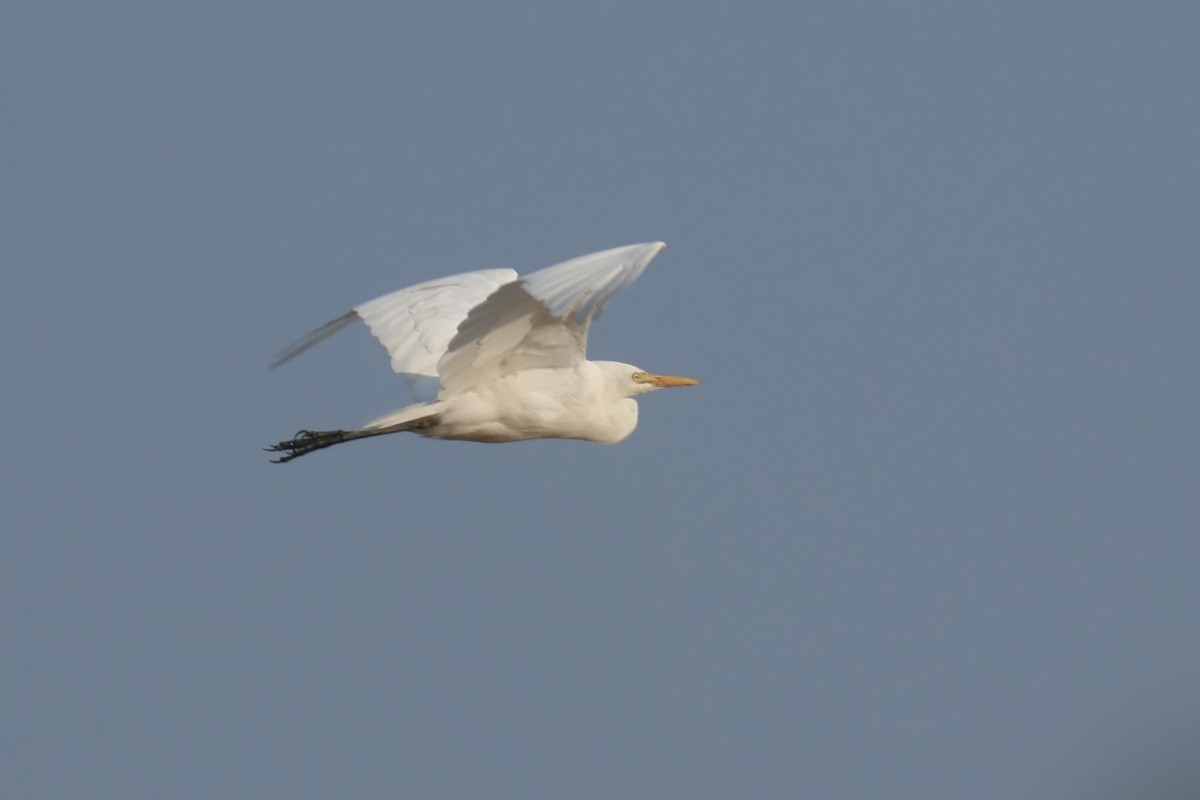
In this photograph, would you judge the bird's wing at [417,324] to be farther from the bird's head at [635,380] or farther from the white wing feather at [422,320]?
the bird's head at [635,380]

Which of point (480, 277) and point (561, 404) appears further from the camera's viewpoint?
point (480, 277)

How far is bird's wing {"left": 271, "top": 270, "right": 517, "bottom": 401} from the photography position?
42.7 ft

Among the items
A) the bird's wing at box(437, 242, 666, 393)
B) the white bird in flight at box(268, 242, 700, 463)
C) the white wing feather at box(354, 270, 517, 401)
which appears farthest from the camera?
the white wing feather at box(354, 270, 517, 401)

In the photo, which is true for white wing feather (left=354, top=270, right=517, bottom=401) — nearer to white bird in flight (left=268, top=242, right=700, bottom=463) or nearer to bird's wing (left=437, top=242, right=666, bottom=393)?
white bird in flight (left=268, top=242, right=700, bottom=463)

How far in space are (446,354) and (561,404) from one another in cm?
100

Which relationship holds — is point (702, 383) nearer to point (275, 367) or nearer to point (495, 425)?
point (495, 425)

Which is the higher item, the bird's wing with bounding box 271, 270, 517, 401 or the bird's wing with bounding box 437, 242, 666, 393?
the bird's wing with bounding box 271, 270, 517, 401

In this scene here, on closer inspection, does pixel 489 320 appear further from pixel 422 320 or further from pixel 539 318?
pixel 422 320

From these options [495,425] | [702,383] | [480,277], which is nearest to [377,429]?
[495,425]

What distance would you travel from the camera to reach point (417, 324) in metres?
13.3

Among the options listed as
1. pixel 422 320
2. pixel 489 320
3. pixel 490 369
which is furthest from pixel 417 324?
pixel 489 320

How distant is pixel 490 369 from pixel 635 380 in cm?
158

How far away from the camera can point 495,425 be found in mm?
12461

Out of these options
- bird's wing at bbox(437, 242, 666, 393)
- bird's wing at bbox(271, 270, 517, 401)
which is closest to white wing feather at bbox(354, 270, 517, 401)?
bird's wing at bbox(271, 270, 517, 401)
